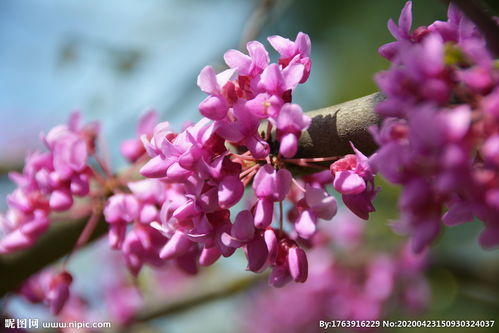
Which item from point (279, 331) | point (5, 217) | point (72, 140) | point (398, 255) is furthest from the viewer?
point (279, 331)

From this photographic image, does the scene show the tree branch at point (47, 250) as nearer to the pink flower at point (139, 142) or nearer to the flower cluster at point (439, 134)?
the pink flower at point (139, 142)

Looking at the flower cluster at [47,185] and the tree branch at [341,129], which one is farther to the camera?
the flower cluster at [47,185]

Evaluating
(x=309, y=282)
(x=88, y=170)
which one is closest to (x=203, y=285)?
(x=309, y=282)

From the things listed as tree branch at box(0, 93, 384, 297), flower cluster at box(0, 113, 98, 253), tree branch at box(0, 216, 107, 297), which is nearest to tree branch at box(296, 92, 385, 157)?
tree branch at box(0, 93, 384, 297)

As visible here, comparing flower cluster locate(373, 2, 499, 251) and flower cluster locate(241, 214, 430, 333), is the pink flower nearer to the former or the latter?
flower cluster locate(373, 2, 499, 251)

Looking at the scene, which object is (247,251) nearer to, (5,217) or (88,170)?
(88,170)

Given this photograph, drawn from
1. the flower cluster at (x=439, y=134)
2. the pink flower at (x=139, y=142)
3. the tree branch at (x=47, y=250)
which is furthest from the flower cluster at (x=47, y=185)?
the flower cluster at (x=439, y=134)
